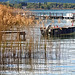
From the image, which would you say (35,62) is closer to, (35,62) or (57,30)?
(35,62)

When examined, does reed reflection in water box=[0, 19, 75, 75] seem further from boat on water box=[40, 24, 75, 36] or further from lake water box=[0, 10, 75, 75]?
boat on water box=[40, 24, 75, 36]

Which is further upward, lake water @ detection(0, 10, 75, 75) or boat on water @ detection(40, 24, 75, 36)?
lake water @ detection(0, 10, 75, 75)

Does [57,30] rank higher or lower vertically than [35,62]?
lower

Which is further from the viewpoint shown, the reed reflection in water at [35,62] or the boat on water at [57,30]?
the boat on water at [57,30]

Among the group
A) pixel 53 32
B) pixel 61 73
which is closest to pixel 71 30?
pixel 53 32

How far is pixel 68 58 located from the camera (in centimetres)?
1423

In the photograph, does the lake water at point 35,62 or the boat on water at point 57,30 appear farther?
the boat on water at point 57,30

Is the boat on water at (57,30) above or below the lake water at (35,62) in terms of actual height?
below

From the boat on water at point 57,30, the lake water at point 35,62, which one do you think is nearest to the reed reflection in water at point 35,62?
the lake water at point 35,62

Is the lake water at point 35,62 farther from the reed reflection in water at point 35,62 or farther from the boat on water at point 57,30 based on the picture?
the boat on water at point 57,30

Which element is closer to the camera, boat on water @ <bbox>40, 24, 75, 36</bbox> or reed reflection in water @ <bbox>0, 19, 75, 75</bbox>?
reed reflection in water @ <bbox>0, 19, 75, 75</bbox>

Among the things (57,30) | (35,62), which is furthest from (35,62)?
(57,30)

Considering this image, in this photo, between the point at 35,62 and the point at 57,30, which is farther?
the point at 57,30

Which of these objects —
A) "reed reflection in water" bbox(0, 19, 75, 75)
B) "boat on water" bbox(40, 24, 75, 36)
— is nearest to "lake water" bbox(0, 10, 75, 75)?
"reed reflection in water" bbox(0, 19, 75, 75)
